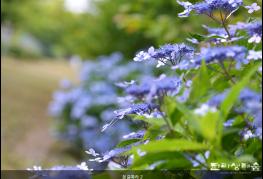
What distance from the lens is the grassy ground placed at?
6934 mm

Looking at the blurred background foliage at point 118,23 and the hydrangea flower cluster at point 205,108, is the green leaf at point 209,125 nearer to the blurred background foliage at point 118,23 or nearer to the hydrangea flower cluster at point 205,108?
the hydrangea flower cluster at point 205,108

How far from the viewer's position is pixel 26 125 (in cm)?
920

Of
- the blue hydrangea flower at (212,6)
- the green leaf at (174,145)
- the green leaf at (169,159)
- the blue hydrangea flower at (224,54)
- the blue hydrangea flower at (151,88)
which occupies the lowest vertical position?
the green leaf at (169,159)

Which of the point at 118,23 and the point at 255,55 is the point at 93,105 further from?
the point at 255,55

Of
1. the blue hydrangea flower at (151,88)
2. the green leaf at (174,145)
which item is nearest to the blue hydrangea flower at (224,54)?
the blue hydrangea flower at (151,88)

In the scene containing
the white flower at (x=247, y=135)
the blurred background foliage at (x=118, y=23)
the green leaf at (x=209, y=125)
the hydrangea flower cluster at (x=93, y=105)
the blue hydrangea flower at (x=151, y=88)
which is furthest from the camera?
the blurred background foliage at (x=118, y=23)

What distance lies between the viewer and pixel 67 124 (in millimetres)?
7160

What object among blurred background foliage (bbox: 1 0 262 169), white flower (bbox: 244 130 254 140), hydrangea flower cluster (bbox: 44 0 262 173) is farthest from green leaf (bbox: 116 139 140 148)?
blurred background foliage (bbox: 1 0 262 169)

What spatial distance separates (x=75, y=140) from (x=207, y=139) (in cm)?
591

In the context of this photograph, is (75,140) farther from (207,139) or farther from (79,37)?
(207,139)

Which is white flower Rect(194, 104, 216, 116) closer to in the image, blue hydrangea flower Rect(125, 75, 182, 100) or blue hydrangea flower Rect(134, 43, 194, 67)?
blue hydrangea flower Rect(125, 75, 182, 100)

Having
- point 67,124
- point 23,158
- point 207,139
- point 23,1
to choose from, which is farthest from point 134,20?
point 23,1

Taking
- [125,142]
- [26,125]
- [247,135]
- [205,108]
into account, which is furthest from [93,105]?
[205,108]

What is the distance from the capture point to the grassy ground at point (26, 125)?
22.7ft
